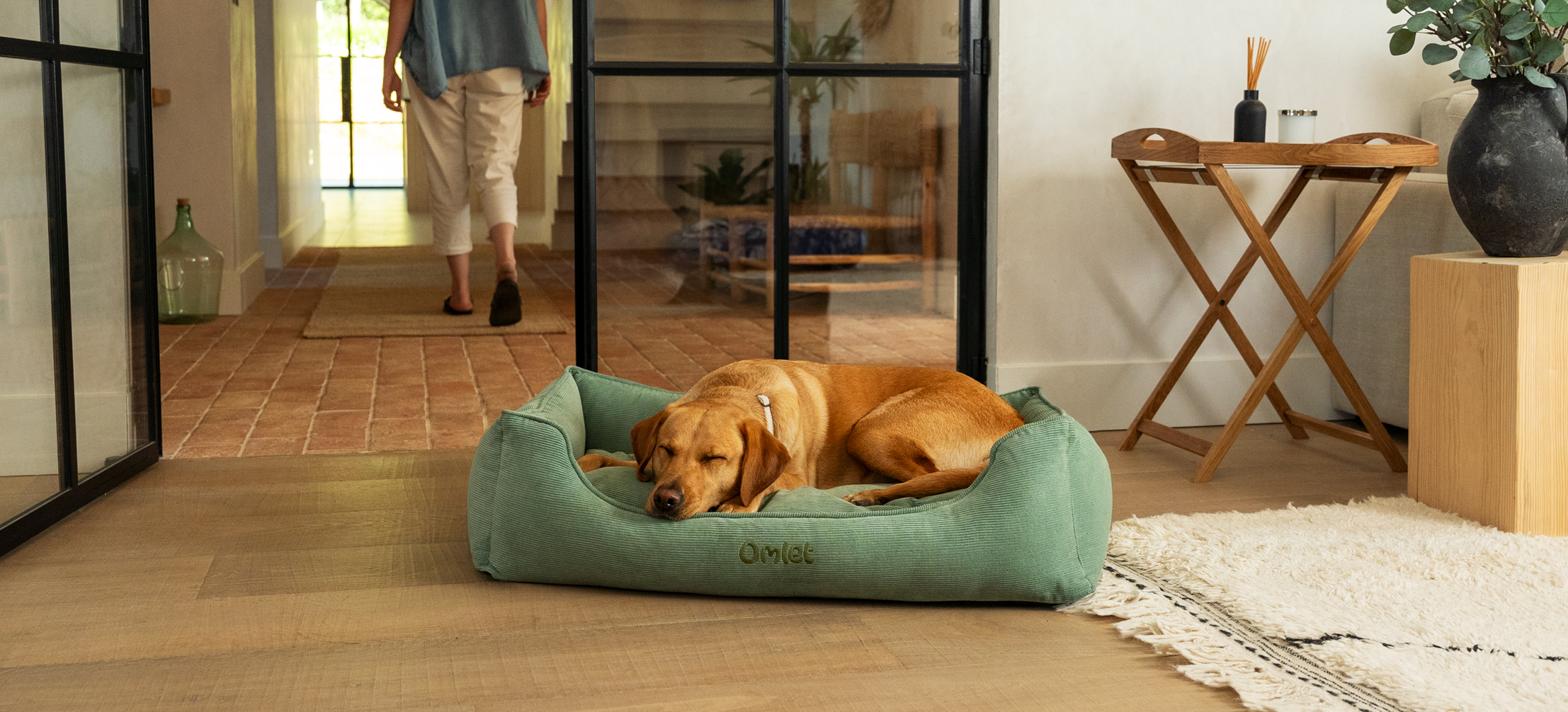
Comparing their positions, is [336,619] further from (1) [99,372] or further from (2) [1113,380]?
(2) [1113,380]

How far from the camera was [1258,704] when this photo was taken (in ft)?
5.35

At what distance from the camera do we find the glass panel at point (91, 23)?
8.30 feet

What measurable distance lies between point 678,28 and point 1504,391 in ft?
6.59

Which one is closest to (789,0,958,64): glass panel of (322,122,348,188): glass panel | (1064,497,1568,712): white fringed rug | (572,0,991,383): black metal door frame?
(572,0,991,383): black metal door frame

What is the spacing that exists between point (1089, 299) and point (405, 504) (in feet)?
6.17

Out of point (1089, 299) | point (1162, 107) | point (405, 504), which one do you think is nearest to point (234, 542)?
point (405, 504)

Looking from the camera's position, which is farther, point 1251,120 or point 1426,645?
point 1251,120

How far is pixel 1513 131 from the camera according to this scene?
Answer: 2549mm

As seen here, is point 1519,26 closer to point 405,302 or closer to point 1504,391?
point 1504,391

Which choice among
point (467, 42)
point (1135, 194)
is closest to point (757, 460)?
point (1135, 194)

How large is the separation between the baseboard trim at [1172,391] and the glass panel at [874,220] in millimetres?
289

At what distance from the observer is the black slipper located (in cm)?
513

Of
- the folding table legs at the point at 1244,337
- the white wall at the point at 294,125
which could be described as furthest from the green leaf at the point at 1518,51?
the white wall at the point at 294,125

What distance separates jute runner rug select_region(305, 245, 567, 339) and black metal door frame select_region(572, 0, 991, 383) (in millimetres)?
1819
